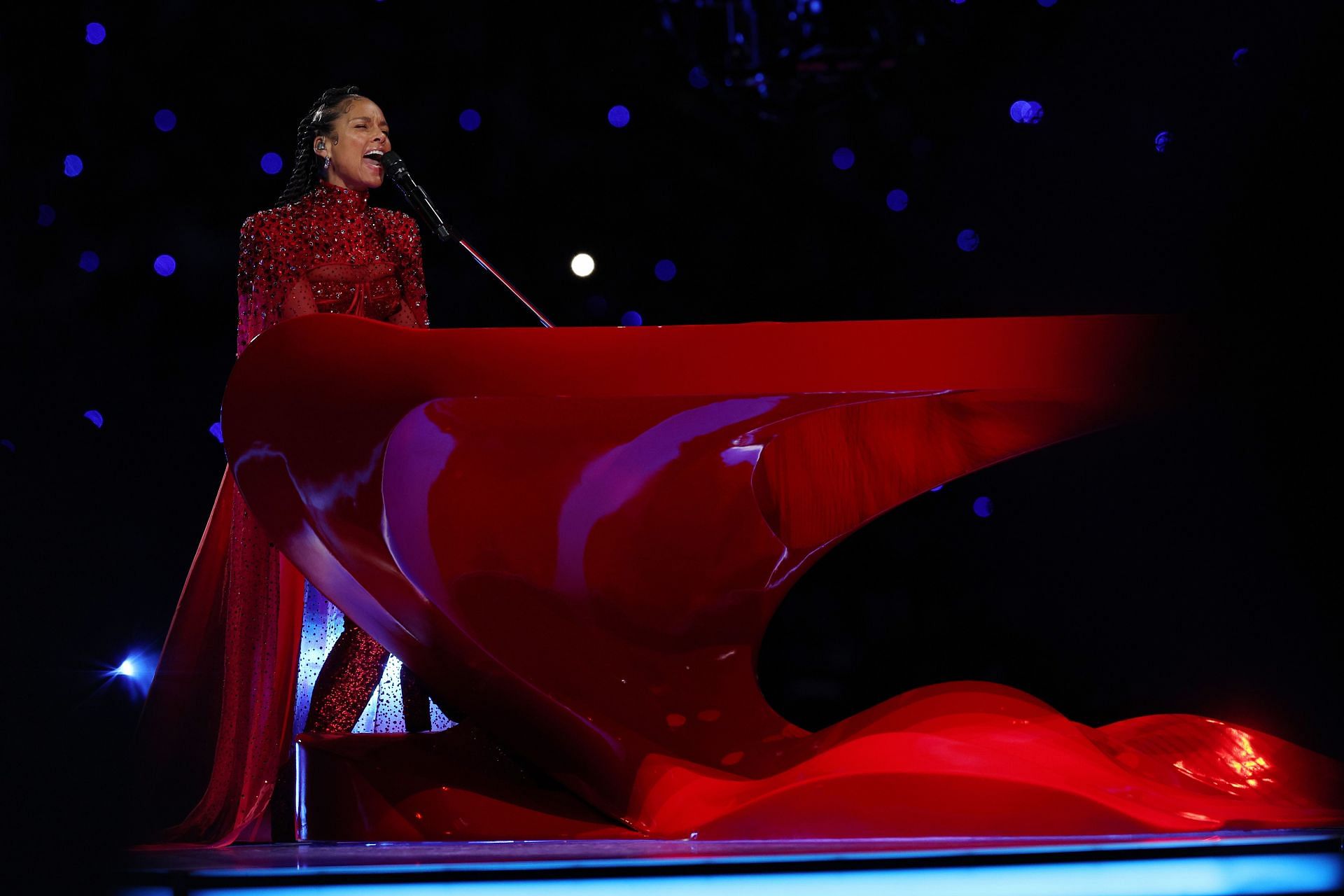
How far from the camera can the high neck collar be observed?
5.69ft

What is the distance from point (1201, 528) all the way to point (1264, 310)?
1.05 meters

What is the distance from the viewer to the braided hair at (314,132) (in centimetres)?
175

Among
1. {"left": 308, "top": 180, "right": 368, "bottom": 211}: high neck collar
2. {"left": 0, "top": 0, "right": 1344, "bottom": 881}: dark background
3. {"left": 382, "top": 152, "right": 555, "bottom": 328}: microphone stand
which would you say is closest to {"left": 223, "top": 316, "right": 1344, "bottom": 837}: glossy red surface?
{"left": 382, "top": 152, "right": 555, "bottom": 328}: microphone stand

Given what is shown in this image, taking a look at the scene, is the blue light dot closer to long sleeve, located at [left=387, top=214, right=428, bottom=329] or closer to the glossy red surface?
the glossy red surface

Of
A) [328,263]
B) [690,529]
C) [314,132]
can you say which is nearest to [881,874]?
[690,529]

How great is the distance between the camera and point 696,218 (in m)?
2.21

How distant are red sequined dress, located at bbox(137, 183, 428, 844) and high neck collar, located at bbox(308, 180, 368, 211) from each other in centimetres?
2

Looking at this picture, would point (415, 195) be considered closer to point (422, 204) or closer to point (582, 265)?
point (422, 204)

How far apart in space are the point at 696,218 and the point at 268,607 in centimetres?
112

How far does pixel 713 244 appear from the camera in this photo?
7.23ft

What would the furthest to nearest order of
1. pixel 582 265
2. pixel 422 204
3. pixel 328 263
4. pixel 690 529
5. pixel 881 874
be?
pixel 582 265 < pixel 328 263 < pixel 422 204 < pixel 690 529 < pixel 881 874

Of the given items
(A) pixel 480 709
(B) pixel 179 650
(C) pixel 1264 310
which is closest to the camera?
(C) pixel 1264 310

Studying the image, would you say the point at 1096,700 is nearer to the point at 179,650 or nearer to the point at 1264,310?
the point at 1264,310

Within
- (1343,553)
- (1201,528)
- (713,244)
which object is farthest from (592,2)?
(1343,553)
